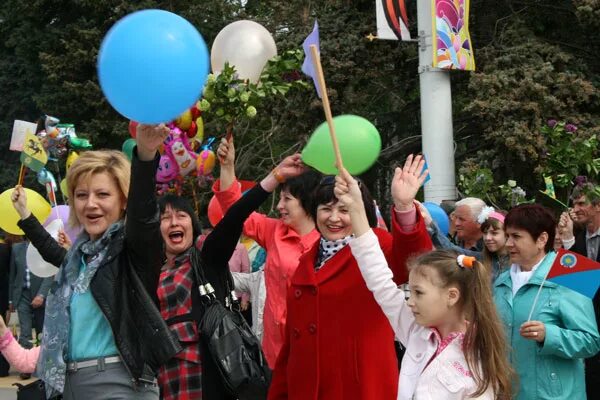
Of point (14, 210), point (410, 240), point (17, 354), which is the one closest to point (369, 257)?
point (410, 240)

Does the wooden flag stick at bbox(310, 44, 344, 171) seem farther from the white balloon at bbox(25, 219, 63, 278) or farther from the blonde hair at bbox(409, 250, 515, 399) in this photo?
the white balloon at bbox(25, 219, 63, 278)

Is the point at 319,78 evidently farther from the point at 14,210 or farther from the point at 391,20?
the point at 391,20

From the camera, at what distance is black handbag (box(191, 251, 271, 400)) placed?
464 cm

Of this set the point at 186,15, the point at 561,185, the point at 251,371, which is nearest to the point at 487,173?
the point at 561,185

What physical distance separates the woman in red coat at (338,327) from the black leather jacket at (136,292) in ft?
2.22

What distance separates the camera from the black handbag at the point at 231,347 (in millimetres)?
4637

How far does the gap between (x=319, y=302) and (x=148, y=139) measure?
1142mm

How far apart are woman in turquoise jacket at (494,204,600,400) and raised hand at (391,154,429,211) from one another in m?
1.21

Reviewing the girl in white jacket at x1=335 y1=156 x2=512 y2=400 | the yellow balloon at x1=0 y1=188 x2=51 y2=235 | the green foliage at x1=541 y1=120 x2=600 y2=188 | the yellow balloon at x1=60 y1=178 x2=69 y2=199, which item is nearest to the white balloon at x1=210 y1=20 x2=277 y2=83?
the yellow balloon at x1=60 y1=178 x2=69 y2=199

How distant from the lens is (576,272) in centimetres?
479

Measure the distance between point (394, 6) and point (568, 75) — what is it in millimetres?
2724

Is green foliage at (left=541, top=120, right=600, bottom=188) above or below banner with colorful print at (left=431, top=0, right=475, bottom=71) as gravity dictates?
below

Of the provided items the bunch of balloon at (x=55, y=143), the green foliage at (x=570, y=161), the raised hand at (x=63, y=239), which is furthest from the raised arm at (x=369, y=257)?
the green foliage at (x=570, y=161)

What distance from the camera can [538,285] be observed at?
197 inches
